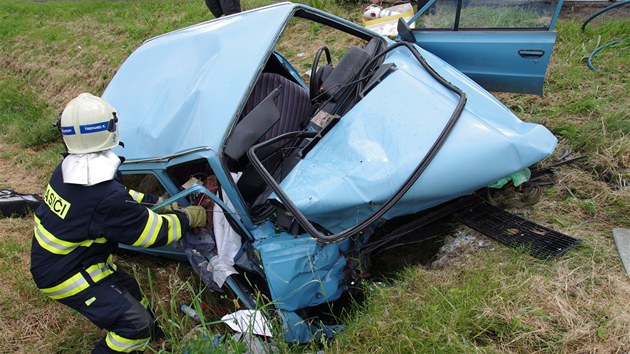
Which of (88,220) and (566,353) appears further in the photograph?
(88,220)

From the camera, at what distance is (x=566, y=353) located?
75.5 inches

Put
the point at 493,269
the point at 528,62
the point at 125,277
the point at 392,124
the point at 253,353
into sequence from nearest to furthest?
the point at 253,353 → the point at 493,269 → the point at 392,124 → the point at 125,277 → the point at 528,62

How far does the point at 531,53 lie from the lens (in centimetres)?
322

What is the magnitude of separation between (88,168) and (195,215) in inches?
26.5

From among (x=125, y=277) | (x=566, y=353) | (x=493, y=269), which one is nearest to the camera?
(x=566, y=353)

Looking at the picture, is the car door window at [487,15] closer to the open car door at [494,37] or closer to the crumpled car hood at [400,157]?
the open car door at [494,37]

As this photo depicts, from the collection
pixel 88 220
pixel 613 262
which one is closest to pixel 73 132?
pixel 88 220

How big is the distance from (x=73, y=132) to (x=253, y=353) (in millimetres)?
1461

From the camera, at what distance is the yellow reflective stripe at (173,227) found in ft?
8.46

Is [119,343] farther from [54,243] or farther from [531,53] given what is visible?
[531,53]

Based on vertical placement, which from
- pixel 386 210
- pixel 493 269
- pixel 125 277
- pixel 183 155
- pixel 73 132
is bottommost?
pixel 125 277

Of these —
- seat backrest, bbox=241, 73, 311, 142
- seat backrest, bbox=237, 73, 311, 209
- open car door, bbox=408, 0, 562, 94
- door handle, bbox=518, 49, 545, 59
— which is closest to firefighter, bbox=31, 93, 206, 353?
seat backrest, bbox=237, 73, 311, 209

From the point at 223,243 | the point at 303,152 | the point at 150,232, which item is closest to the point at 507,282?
the point at 303,152

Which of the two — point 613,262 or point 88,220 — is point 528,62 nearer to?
point 613,262
